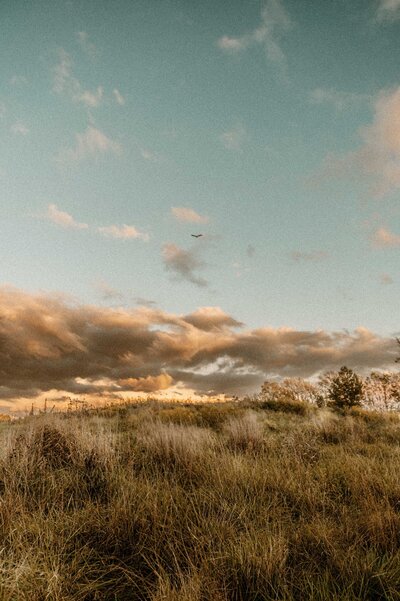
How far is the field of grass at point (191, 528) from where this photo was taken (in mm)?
2498

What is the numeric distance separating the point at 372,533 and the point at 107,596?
2387mm

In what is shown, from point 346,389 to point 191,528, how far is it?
4533 cm

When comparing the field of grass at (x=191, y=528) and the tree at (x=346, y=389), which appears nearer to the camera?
the field of grass at (x=191, y=528)

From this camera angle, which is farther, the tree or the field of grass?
the tree

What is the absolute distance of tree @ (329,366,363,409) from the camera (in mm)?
42875

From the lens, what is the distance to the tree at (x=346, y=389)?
42875mm

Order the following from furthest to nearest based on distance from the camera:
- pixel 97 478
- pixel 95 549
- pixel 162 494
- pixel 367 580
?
pixel 97 478, pixel 162 494, pixel 95 549, pixel 367 580

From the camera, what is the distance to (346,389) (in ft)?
144

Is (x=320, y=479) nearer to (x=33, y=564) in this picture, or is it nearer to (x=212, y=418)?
(x=33, y=564)

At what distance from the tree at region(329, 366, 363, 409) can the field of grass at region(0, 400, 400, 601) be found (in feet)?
134

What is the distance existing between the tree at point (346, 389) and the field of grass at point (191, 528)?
40961mm

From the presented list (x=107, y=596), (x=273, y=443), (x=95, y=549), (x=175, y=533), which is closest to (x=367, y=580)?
(x=175, y=533)

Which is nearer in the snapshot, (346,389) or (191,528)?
(191,528)

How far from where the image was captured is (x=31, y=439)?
595 centimetres
